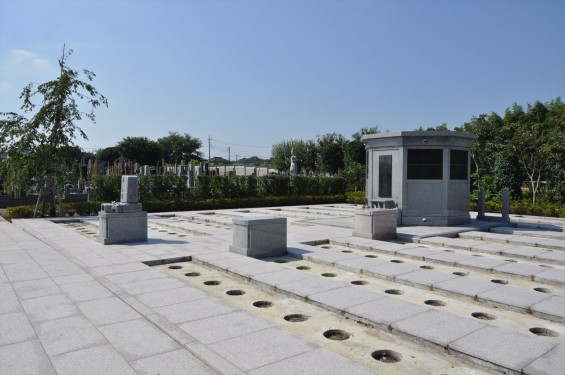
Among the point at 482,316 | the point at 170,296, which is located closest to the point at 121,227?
the point at 170,296

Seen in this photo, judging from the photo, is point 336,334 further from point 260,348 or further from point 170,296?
point 170,296

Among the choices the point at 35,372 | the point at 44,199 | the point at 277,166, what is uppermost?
the point at 277,166

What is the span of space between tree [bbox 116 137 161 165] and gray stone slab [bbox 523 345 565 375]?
249ft

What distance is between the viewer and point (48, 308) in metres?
5.48

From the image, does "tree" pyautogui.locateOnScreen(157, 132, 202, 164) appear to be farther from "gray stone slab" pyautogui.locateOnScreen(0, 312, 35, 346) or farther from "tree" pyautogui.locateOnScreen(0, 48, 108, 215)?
"gray stone slab" pyautogui.locateOnScreen(0, 312, 35, 346)

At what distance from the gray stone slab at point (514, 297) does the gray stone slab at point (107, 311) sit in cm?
500

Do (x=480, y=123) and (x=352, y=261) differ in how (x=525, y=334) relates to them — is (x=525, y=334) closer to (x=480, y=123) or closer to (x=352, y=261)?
(x=352, y=261)

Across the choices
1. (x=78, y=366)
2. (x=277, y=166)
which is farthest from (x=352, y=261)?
(x=277, y=166)

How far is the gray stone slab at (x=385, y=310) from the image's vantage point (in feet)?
16.6

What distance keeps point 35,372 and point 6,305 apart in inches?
96.9

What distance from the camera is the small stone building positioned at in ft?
45.0

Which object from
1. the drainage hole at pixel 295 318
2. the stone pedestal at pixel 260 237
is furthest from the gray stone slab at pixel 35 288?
the stone pedestal at pixel 260 237

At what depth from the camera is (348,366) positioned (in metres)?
3.80

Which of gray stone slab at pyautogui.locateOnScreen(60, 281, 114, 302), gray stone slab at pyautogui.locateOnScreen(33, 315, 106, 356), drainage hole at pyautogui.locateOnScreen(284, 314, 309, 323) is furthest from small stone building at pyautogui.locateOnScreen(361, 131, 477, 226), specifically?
gray stone slab at pyautogui.locateOnScreen(33, 315, 106, 356)
